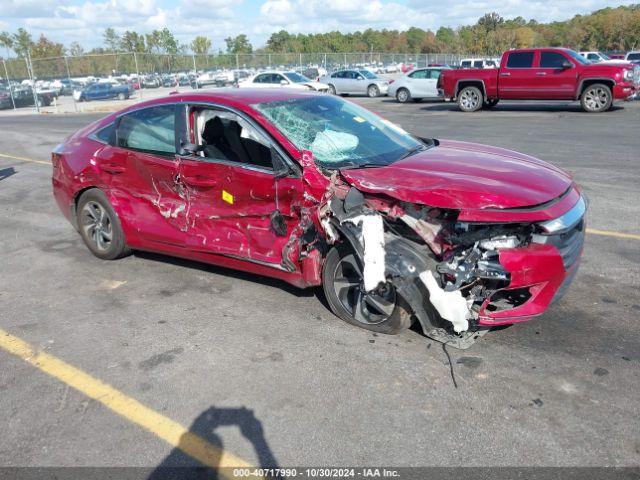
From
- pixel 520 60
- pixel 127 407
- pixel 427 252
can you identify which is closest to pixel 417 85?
pixel 520 60

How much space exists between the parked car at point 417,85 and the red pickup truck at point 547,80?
4605 mm

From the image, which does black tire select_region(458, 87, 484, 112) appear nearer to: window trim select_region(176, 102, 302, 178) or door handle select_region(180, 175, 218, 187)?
window trim select_region(176, 102, 302, 178)

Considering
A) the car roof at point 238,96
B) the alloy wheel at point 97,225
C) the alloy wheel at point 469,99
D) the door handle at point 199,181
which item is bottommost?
the alloy wheel at point 469,99

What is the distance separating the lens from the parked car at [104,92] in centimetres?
3384

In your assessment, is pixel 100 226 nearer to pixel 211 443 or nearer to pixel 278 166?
pixel 278 166

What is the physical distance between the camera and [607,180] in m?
7.94

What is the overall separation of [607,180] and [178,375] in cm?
705

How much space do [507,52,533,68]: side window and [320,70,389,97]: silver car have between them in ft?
35.1

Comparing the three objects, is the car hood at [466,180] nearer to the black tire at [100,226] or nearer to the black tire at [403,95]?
the black tire at [100,226]

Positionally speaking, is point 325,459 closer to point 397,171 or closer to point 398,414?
point 398,414

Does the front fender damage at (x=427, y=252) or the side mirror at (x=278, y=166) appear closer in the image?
the front fender damage at (x=427, y=252)

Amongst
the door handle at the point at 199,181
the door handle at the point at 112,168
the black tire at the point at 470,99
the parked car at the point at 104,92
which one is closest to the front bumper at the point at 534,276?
the door handle at the point at 199,181

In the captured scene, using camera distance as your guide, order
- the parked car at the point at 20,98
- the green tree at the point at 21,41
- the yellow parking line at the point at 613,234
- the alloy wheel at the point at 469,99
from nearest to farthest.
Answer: the yellow parking line at the point at 613,234 < the alloy wheel at the point at 469,99 < the parked car at the point at 20,98 < the green tree at the point at 21,41

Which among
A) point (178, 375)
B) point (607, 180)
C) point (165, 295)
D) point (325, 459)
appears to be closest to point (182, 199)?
point (165, 295)
